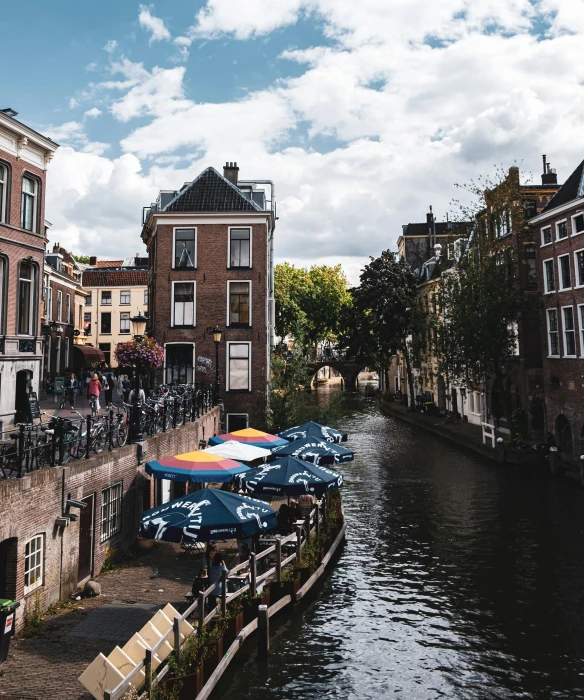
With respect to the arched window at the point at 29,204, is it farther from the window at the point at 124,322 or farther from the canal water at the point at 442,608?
the window at the point at 124,322

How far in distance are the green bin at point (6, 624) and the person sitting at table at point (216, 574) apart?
4001mm

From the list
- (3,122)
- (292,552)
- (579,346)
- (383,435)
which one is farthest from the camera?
(383,435)

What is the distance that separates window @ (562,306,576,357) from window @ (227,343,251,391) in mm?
18002

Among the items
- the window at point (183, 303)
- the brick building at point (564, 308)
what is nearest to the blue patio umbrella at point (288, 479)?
the window at point (183, 303)

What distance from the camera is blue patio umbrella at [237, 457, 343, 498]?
15.9 m

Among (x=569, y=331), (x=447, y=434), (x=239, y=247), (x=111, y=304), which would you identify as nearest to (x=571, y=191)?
(x=569, y=331)

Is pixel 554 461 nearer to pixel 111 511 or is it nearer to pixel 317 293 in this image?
pixel 111 511

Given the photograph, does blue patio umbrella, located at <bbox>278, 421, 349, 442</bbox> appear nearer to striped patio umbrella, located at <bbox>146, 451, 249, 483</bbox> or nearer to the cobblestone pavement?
striped patio umbrella, located at <bbox>146, 451, 249, 483</bbox>

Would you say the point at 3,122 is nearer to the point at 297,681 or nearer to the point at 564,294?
the point at 297,681

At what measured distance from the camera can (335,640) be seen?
12.7 meters

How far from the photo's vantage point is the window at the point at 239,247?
33844 mm

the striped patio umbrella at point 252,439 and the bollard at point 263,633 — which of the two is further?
A: the striped patio umbrella at point 252,439

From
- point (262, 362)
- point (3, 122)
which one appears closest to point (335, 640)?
point (3, 122)

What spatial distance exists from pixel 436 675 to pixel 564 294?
2627 cm
